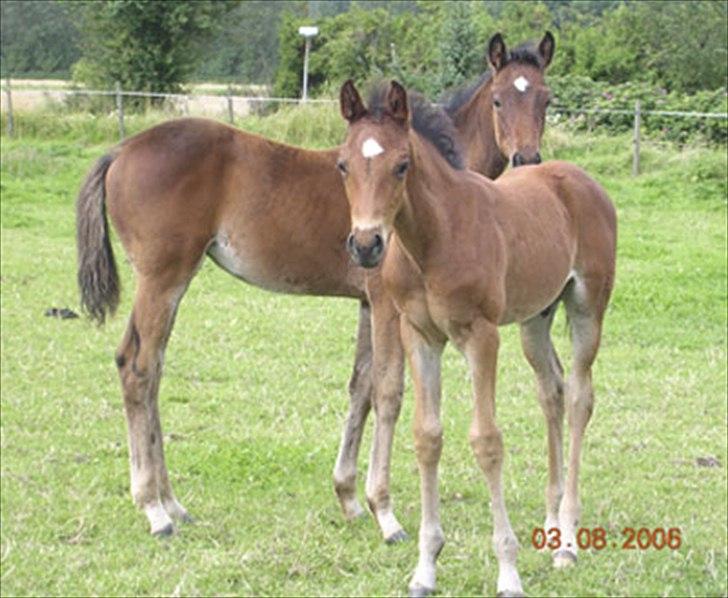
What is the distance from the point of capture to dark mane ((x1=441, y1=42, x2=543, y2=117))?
635 cm

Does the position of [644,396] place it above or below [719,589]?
below

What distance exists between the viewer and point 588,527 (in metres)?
5.88

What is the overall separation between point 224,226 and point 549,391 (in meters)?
1.76

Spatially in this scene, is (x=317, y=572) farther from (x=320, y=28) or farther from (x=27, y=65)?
(x=27, y=65)

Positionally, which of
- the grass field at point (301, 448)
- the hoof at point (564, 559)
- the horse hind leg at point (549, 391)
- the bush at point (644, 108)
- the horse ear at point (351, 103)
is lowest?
the bush at point (644, 108)

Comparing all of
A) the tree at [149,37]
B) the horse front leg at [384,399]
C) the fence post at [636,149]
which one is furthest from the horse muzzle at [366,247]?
the tree at [149,37]

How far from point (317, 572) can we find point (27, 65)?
52794mm

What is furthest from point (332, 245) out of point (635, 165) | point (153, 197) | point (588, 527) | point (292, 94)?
point (292, 94)

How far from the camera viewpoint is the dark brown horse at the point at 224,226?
605cm

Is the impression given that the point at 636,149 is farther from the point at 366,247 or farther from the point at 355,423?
the point at 366,247

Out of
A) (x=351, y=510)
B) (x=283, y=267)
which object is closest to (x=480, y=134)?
(x=283, y=267)

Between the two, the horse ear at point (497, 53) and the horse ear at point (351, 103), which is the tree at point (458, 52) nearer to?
the horse ear at point (497, 53)

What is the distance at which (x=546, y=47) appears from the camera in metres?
6.43
